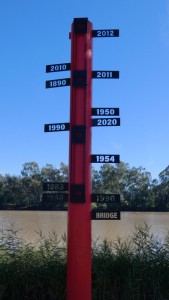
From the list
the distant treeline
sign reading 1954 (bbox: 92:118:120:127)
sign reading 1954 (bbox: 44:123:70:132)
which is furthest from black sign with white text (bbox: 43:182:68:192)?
the distant treeline

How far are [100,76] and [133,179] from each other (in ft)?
259

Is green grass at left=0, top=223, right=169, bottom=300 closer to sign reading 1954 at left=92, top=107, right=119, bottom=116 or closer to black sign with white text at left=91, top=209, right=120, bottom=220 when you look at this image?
black sign with white text at left=91, top=209, right=120, bottom=220

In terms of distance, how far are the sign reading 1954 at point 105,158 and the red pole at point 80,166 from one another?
0.26 ft

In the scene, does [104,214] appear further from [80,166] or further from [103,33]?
[103,33]

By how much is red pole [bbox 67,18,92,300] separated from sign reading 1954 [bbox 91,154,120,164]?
0.26 ft

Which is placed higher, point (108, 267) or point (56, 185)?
point (56, 185)

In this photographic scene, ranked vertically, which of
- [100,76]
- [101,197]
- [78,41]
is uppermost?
[78,41]

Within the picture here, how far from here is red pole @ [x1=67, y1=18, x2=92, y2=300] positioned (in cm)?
439

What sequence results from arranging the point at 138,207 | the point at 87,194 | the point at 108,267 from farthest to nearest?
the point at 138,207, the point at 108,267, the point at 87,194

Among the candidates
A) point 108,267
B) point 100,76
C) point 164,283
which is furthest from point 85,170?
point 164,283

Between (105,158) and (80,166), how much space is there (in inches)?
12.1

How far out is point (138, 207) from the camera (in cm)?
8056

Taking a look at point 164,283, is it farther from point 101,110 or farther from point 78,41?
point 78,41

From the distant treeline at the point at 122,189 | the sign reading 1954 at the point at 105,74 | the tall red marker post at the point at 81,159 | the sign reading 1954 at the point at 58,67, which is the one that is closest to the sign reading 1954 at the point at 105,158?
the tall red marker post at the point at 81,159
